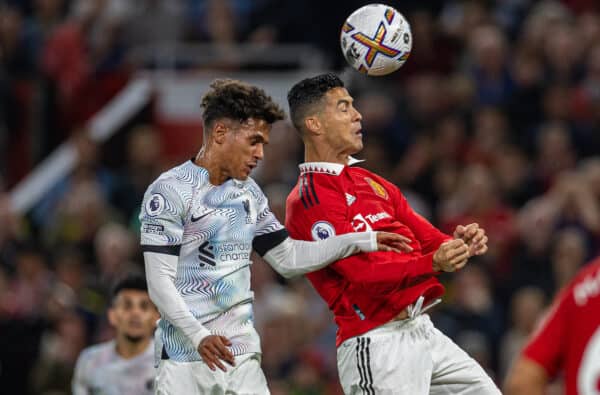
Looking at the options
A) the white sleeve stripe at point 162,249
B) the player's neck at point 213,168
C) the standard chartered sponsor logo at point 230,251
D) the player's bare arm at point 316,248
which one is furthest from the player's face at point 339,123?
the white sleeve stripe at point 162,249

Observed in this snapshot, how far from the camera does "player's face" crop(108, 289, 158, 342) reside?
8.49m

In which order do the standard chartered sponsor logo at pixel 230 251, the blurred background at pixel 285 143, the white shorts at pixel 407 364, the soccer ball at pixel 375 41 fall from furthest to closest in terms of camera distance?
the blurred background at pixel 285 143 → the soccer ball at pixel 375 41 → the white shorts at pixel 407 364 → the standard chartered sponsor logo at pixel 230 251

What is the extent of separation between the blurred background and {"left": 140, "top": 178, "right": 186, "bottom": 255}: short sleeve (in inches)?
144

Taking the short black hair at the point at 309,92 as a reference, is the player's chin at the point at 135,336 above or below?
below

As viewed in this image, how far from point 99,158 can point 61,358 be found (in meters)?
3.82

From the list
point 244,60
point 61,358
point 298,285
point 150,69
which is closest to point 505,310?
point 298,285

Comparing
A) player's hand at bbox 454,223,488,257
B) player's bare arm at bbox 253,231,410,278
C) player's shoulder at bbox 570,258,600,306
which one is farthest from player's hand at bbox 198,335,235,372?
player's shoulder at bbox 570,258,600,306

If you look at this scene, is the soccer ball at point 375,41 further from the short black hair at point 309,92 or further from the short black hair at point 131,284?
the short black hair at point 131,284

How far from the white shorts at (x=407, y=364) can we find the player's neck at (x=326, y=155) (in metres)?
0.92

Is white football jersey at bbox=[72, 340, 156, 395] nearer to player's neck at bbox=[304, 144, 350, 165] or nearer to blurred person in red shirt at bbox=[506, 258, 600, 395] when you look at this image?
player's neck at bbox=[304, 144, 350, 165]

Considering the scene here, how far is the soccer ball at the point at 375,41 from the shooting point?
715cm

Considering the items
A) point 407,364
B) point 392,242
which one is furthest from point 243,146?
point 407,364

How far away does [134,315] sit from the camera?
850 centimetres

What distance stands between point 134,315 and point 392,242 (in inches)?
98.0
